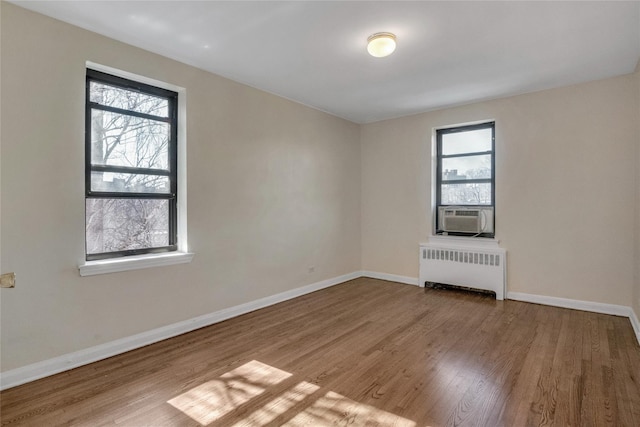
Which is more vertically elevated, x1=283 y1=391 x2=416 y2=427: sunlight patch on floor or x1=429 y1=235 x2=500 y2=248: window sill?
x1=429 y1=235 x2=500 y2=248: window sill

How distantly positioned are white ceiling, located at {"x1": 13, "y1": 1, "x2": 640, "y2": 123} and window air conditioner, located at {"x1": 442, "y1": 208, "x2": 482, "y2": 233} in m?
1.65

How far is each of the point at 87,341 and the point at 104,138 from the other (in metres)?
1.68

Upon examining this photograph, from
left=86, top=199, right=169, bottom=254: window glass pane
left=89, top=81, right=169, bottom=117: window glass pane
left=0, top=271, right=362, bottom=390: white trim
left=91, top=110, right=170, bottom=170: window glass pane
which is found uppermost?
left=89, top=81, right=169, bottom=117: window glass pane

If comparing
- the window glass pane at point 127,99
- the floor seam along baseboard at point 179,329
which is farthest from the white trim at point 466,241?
the window glass pane at point 127,99

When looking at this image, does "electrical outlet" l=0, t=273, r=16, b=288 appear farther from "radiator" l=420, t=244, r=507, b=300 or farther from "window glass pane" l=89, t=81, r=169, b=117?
"radiator" l=420, t=244, r=507, b=300

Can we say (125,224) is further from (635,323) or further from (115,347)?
(635,323)

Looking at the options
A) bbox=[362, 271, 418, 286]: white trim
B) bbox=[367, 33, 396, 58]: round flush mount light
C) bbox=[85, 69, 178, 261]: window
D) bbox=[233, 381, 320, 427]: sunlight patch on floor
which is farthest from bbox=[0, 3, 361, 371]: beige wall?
bbox=[367, 33, 396, 58]: round flush mount light

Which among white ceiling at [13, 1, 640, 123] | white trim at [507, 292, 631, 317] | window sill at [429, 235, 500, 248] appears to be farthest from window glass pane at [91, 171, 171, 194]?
white trim at [507, 292, 631, 317]

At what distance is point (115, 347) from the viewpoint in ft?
9.11

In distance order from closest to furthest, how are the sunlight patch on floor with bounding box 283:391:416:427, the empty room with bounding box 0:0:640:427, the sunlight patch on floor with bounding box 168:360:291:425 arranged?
1. the sunlight patch on floor with bounding box 283:391:416:427
2. the sunlight patch on floor with bounding box 168:360:291:425
3. the empty room with bounding box 0:0:640:427

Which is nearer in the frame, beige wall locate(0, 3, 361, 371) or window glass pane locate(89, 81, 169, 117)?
beige wall locate(0, 3, 361, 371)

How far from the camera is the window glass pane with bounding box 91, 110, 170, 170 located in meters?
2.79

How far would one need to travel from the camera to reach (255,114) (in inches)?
156

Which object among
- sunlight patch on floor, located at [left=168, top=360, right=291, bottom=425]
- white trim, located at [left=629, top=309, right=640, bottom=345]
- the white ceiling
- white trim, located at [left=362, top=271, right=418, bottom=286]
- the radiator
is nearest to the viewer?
sunlight patch on floor, located at [left=168, top=360, right=291, bottom=425]
